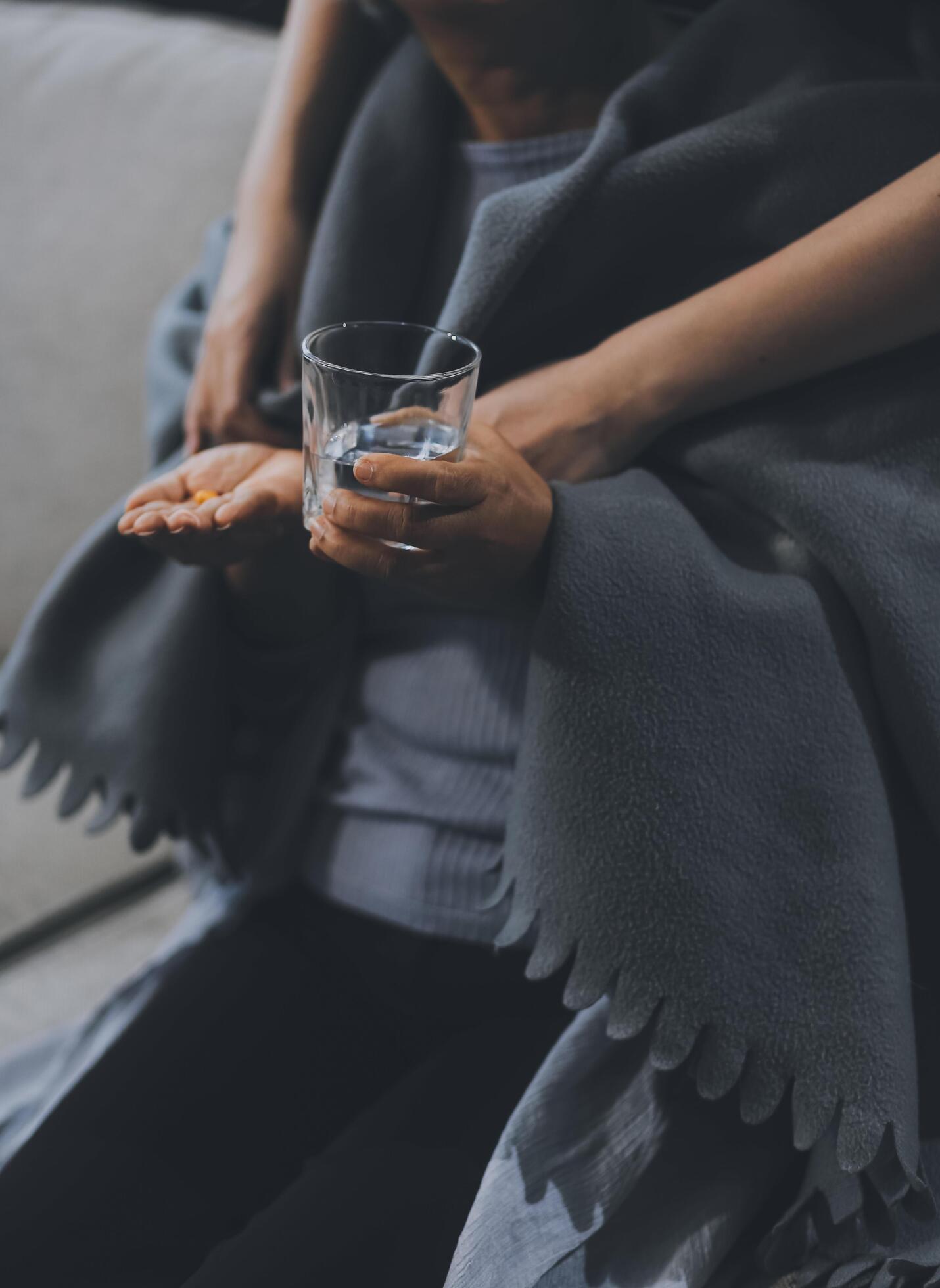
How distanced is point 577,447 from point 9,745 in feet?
1.42

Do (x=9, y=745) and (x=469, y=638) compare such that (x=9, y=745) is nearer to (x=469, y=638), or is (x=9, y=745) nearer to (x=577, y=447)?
(x=469, y=638)

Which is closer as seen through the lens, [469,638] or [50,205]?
[469,638]

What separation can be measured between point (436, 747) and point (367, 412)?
0.84ft

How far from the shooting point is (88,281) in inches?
42.7

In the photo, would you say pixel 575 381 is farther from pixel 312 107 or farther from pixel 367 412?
pixel 312 107

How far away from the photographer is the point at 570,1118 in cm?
60

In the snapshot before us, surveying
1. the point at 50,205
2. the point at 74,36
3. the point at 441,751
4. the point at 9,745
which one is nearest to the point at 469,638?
the point at 441,751

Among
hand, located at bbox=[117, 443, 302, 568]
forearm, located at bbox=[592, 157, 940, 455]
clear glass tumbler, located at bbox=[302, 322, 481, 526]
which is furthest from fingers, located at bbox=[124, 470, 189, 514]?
forearm, located at bbox=[592, 157, 940, 455]

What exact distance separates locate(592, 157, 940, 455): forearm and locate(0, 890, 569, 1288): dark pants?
13.2 inches

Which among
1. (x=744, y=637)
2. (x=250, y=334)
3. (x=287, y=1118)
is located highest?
(x=250, y=334)

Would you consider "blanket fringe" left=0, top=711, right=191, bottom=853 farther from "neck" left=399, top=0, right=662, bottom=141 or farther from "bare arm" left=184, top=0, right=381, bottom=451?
"neck" left=399, top=0, right=662, bottom=141

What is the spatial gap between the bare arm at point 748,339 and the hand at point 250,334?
0.18m

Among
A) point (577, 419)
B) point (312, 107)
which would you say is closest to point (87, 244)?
point (312, 107)

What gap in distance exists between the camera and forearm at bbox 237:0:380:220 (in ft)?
2.53
